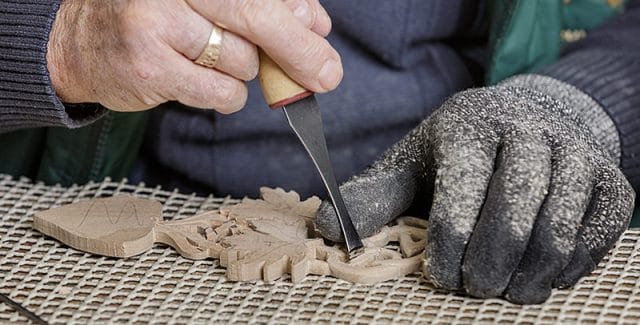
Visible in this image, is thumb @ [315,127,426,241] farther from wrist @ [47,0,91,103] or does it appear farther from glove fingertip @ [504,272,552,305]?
wrist @ [47,0,91,103]

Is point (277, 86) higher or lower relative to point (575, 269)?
higher

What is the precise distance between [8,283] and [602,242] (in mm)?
508

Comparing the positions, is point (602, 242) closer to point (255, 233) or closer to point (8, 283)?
point (255, 233)

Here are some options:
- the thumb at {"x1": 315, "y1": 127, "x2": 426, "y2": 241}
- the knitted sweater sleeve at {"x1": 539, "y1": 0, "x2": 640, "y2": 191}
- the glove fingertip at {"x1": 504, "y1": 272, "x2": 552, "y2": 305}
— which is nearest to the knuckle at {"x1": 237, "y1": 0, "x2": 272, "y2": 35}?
the thumb at {"x1": 315, "y1": 127, "x2": 426, "y2": 241}

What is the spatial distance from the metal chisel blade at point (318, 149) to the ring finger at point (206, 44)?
55mm

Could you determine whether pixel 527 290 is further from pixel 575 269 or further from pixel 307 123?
pixel 307 123

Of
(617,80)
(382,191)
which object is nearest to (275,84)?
(382,191)

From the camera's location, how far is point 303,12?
31.3 inches

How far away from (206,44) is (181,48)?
0.02 m

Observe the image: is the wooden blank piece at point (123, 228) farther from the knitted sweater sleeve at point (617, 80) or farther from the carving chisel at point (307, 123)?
the knitted sweater sleeve at point (617, 80)

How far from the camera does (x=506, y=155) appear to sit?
30.0 inches

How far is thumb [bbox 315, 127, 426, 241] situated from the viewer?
79 cm

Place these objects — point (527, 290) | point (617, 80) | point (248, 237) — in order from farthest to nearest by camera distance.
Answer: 1. point (617, 80)
2. point (248, 237)
3. point (527, 290)

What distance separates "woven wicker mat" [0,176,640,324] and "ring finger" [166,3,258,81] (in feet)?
0.59
